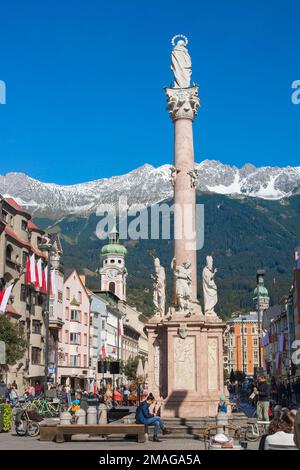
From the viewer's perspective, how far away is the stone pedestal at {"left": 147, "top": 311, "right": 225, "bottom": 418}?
24.5 m

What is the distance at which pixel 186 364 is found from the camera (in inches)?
980

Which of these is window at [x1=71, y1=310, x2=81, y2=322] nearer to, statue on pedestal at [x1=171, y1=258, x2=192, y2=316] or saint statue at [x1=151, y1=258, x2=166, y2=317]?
saint statue at [x1=151, y1=258, x2=166, y2=317]

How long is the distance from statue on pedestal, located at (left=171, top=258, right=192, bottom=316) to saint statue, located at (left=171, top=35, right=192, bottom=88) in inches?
325

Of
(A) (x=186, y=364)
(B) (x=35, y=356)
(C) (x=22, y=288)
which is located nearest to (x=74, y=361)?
(B) (x=35, y=356)

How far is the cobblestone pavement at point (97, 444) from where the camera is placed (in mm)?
18609

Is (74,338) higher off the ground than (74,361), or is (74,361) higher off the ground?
(74,338)

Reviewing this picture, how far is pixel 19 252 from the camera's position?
60.1 metres

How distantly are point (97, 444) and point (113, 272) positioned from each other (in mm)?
122727

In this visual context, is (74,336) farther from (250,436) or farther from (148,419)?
(250,436)

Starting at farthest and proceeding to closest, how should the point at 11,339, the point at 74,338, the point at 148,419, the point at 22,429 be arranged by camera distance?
the point at 74,338
the point at 11,339
the point at 22,429
the point at 148,419

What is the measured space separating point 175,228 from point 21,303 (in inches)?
1352

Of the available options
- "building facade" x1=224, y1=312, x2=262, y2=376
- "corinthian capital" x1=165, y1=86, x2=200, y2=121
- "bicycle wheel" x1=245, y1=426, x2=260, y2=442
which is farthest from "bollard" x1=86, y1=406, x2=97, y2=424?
"building facade" x1=224, y1=312, x2=262, y2=376
